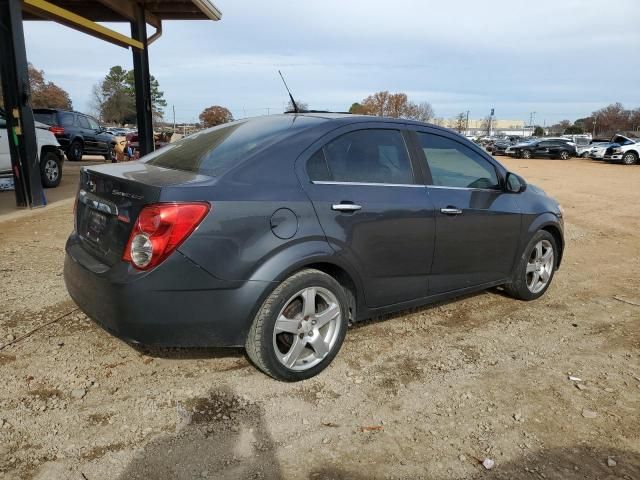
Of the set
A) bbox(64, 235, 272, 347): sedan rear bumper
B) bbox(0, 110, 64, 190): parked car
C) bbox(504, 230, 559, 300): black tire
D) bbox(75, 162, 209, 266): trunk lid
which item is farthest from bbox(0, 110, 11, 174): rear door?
bbox(504, 230, 559, 300): black tire

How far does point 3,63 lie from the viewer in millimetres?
8055

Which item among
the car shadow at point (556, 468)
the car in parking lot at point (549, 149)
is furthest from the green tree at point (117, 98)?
the car shadow at point (556, 468)

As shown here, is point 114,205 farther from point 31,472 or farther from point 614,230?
point 614,230

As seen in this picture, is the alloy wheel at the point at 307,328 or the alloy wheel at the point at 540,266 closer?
the alloy wheel at the point at 307,328

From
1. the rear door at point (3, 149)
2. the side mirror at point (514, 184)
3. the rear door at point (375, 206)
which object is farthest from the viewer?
the rear door at point (3, 149)

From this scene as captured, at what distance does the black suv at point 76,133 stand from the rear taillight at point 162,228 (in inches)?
634

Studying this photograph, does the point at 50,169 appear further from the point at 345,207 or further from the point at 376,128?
the point at 345,207

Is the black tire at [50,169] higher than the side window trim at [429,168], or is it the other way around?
the side window trim at [429,168]

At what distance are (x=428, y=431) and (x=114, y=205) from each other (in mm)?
2122

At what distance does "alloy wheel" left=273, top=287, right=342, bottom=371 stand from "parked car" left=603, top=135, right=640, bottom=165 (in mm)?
30615

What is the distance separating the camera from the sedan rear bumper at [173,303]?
263 centimetres

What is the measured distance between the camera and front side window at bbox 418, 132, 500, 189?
383 centimetres

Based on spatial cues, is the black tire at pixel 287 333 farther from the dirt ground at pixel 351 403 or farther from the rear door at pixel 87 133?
the rear door at pixel 87 133

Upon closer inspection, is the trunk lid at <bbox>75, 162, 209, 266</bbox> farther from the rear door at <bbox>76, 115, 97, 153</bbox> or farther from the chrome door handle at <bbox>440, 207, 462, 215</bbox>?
the rear door at <bbox>76, 115, 97, 153</bbox>
